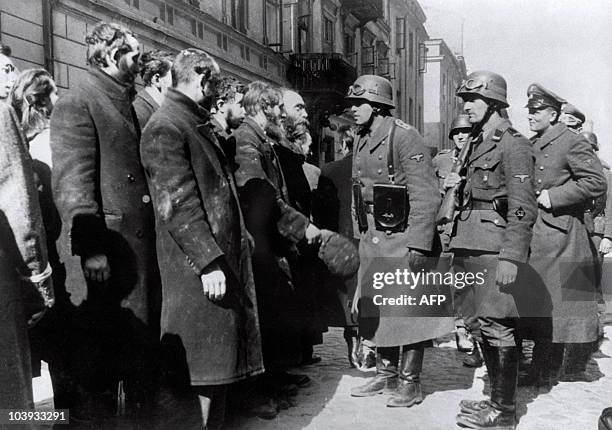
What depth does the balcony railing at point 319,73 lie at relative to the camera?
18.5m

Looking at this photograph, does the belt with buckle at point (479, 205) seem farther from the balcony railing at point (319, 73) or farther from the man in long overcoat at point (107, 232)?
the balcony railing at point (319, 73)

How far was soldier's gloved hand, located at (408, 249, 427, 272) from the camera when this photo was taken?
13.7 ft

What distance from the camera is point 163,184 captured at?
2869mm

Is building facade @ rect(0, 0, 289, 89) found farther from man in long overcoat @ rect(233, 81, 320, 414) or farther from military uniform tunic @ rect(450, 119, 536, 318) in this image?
military uniform tunic @ rect(450, 119, 536, 318)

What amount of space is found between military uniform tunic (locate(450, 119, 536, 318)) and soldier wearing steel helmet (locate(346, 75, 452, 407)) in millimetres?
299

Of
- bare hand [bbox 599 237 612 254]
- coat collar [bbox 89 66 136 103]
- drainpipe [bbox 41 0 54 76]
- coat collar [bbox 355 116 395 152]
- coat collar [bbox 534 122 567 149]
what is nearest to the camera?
coat collar [bbox 89 66 136 103]

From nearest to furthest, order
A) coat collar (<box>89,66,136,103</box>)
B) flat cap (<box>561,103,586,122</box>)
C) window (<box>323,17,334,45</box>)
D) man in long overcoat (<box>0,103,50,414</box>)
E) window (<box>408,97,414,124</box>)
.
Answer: man in long overcoat (<box>0,103,50,414</box>)
coat collar (<box>89,66,136,103</box>)
flat cap (<box>561,103,586,122</box>)
window (<box>323,17,334,45</box>)
window (<box>408,97,414,124</box>)

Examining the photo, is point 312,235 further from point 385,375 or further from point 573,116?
point 573,116

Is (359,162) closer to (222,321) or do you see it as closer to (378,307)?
(378,307)

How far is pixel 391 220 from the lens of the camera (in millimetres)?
4242

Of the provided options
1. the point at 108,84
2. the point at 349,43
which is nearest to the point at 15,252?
the point at 108,84

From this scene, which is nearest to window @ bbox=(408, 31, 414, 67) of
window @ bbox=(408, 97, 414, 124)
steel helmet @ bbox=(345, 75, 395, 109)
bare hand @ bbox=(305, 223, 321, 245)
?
window @ bbox=(408, 97, 414, 124)

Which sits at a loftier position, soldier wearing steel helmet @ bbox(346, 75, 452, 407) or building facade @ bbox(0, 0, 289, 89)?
building facade @ bbox(0, 0, 289, 89)

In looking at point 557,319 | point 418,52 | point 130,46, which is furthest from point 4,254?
point 418,52
